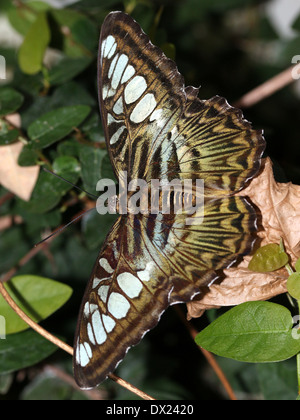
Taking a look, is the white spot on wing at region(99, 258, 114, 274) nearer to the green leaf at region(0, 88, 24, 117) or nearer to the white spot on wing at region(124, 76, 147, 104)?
the white spot on wing at region(124, 76, 147, 104)

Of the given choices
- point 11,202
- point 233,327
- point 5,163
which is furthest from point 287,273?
point 11,202

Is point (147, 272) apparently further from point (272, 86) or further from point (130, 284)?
point (272, 86)

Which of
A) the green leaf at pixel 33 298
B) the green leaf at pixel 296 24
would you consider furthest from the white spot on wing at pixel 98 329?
the green leaf at pixel 296 24

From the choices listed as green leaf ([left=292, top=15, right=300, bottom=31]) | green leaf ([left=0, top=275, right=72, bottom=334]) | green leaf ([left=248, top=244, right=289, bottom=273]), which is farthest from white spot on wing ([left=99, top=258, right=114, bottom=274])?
green leaf ([left=292, top=15, right=300, bottom=31])

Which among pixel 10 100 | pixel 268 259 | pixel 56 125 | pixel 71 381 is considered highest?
pixel 10 100

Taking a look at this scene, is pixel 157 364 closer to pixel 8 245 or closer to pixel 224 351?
pixel 8 245

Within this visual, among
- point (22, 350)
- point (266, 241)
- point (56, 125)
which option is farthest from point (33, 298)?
point (266, 241)

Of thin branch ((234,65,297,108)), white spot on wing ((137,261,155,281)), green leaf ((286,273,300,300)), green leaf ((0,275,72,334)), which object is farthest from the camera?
thin branch ((234,65,297,108))
